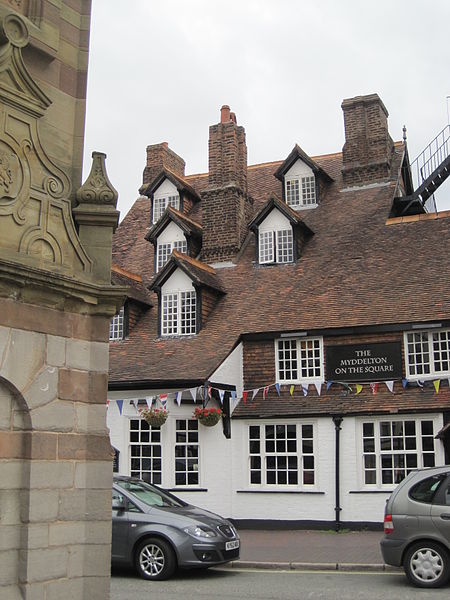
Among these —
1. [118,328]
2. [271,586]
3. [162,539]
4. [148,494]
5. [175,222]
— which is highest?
[175,222]

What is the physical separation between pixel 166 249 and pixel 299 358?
6973 mm

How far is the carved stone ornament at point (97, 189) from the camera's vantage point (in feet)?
23.9

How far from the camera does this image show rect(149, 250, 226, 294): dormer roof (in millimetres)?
22094

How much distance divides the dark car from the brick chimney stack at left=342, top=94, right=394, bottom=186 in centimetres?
1567

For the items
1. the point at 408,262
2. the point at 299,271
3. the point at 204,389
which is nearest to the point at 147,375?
the point at 204,389

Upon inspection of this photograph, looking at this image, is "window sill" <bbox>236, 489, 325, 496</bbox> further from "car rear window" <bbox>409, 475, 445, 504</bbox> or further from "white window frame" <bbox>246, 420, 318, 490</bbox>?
"car rear window" <bbox>409, 475, 445, 504</bbox>

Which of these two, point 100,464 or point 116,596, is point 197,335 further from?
point 100,464

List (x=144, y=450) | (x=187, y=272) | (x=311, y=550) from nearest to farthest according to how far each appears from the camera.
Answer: (x=311, y=550) < (x=144, y=450) < (x=187, y=272)

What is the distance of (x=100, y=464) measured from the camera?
277 inches

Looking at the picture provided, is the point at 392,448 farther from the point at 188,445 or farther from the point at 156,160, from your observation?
the point at 156,160

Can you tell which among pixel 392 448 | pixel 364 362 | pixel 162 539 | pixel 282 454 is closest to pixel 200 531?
pixel 162 539

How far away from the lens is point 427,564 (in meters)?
11.2

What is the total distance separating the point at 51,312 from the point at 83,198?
1.16 m

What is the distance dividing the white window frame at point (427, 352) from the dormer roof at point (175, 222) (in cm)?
837
